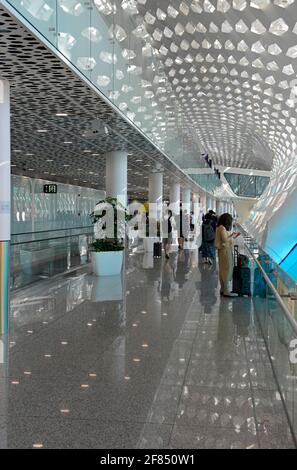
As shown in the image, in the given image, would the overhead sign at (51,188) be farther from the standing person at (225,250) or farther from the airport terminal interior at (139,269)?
the standing person at (225,250)

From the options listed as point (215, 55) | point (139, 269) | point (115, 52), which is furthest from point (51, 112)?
point (215, 55)

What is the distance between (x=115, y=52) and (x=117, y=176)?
22.5ft

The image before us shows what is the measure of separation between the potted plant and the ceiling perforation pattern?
7.36 ft

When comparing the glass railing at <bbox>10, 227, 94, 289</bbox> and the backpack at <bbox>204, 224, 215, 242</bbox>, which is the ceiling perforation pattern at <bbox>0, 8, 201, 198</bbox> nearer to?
the backpack at <bbox>204, 224, 215, 242</bbox>

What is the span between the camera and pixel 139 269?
683 inches

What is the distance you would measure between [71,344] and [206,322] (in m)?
2.60

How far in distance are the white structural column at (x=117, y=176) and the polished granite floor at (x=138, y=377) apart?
7549mm

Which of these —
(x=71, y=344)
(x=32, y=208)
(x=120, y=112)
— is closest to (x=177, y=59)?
(x=120, y=112)

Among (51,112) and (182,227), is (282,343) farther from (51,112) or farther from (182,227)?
(182,227)

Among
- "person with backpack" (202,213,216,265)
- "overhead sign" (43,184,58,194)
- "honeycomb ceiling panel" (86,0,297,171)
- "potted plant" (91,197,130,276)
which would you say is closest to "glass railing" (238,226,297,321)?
"honeycomb ceiling panel" (86,0,297,171)

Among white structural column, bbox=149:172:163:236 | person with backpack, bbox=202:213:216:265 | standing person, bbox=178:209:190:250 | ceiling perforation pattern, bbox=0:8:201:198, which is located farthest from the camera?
white structural column, bbox=149:172:163:236

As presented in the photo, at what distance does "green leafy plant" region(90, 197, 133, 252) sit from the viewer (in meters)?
15.5

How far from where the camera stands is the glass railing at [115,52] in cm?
757

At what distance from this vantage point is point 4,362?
655 cm
